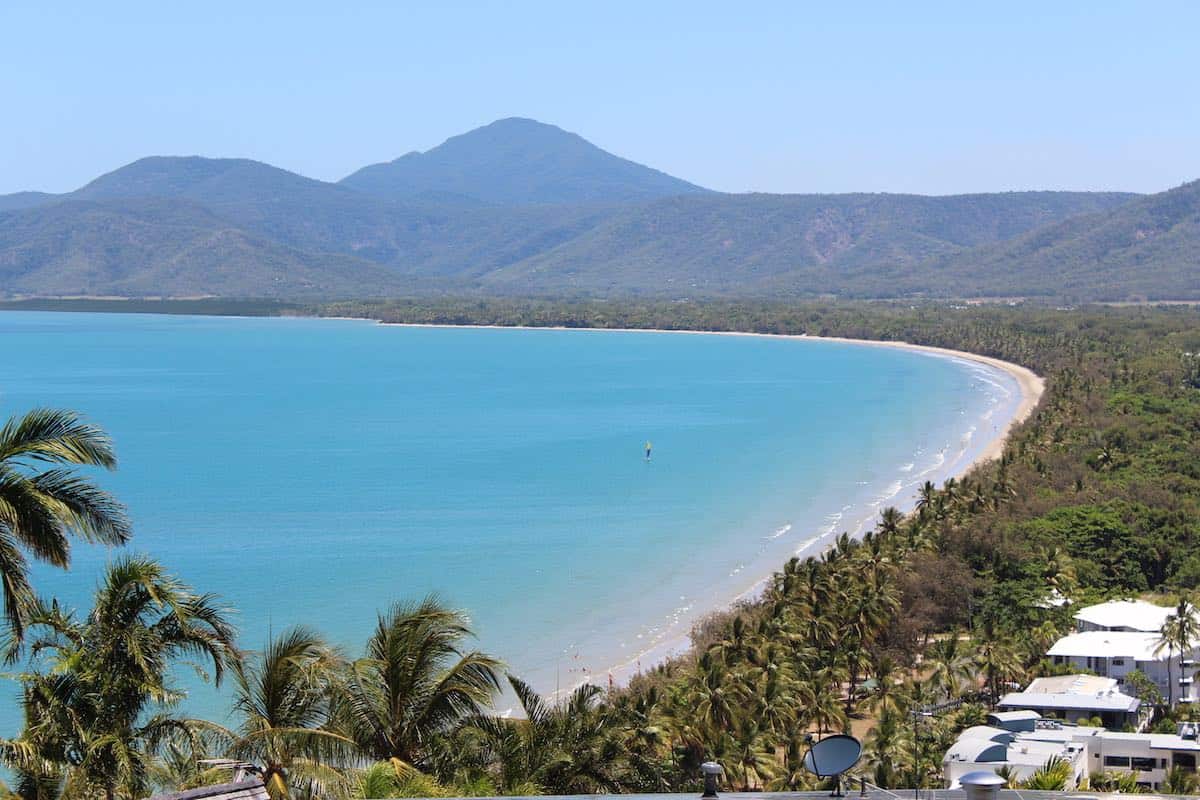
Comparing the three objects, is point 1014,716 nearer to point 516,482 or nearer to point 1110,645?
point 1110,645

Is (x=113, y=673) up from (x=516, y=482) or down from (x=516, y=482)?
up

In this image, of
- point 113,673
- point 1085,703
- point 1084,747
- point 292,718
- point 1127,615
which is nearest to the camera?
point 113,673

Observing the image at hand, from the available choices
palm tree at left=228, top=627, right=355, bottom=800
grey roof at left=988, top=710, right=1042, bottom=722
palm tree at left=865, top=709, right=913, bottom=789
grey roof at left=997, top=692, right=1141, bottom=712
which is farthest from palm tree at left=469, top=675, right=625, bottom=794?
grey roof at left=997, top=692, right=1141, bottom=712

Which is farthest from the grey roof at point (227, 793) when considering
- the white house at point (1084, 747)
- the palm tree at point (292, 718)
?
the white house at point (1084, 747)

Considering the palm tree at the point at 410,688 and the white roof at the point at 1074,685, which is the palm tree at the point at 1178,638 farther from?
the palm tree at the point at 410,688

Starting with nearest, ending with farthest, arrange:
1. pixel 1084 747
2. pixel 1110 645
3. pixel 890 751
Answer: pixel 890 751
pixel 1084 747
pixel 1110 645

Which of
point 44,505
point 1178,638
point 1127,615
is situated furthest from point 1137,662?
point 44,505

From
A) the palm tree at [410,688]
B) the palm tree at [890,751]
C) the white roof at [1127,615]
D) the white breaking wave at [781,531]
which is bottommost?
the white breaking wave at [781,531]
